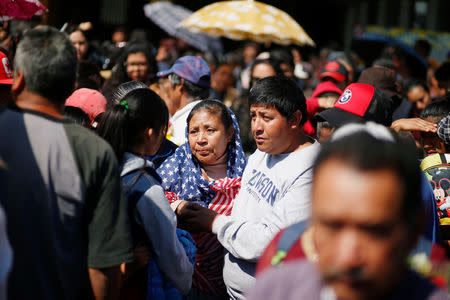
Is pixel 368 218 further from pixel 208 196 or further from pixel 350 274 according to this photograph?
pixel 208 196

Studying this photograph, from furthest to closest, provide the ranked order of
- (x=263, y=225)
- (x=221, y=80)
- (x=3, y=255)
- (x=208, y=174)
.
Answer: (x=221, y=80)
(x=208, y=174)
(x=263, y=225)
(x=3, y=255)

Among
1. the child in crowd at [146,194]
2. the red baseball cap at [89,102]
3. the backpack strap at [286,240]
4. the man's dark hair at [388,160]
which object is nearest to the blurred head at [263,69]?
the red baseball cap at [89,102]

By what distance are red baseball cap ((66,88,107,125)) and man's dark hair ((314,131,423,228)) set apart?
275 cm

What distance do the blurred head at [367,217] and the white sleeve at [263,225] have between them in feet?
4.37

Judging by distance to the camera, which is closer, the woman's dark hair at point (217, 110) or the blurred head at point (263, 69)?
the woman's dark hair at point (217, 110)

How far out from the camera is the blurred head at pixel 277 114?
3.09m

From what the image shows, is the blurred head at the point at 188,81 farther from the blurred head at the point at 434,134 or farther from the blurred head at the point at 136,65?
the blurred head at the point at 434,134

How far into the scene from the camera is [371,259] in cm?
129

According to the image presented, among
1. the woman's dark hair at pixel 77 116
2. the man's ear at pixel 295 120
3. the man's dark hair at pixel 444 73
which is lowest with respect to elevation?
the man's dark hair at pixel 444 73

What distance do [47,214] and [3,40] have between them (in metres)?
5.35

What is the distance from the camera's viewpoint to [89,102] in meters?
3.91

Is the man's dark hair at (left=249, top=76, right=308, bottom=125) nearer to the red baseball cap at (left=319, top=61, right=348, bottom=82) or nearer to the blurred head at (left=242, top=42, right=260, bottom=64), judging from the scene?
the red baseball cap at (left=319, top=61, right=348, bottom=82)

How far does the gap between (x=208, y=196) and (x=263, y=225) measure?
0.74 metres

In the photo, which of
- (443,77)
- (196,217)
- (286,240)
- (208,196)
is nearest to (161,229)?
(196,217)
